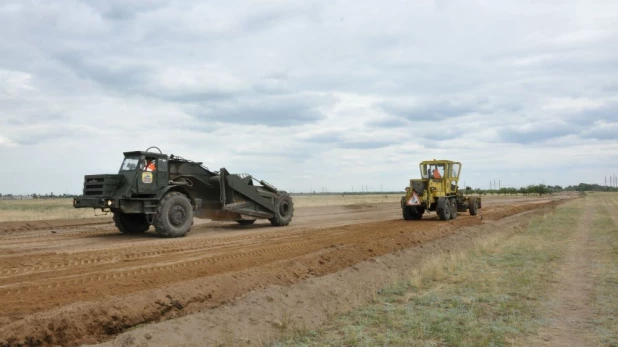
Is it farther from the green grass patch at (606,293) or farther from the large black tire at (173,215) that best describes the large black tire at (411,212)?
the large black tire at (173,215)

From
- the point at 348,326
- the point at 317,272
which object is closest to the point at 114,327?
the point at 348,326

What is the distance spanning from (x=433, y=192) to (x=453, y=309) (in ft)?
51.2

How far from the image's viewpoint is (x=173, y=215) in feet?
49.5

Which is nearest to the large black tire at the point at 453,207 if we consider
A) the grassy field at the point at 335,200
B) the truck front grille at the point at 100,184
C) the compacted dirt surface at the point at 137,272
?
the compacted dirt surface at the point at 137,272

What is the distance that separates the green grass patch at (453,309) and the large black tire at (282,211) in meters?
8.81

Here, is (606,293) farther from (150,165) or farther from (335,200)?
(335,200)

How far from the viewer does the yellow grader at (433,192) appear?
2247 centimetres

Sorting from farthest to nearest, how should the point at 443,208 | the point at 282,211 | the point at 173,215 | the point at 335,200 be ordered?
the point at 335,200 → the point at 443,208 → the point at 282,211 → the point at 173,215

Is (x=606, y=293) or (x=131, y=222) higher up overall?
(x=131, y=222)

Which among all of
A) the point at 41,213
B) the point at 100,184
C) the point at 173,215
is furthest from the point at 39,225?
the point at 41,213

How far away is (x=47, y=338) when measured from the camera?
17.6ft

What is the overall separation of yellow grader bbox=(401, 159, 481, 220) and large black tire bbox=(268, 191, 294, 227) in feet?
19.7

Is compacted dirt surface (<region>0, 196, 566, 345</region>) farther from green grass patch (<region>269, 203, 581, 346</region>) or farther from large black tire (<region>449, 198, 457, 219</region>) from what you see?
large black tire (<region>449, 198, 457, 219</region>)

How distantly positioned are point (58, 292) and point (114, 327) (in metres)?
2.02
